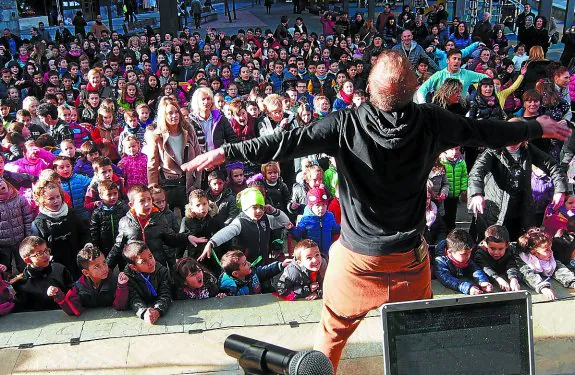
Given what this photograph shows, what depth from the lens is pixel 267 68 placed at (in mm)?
12016

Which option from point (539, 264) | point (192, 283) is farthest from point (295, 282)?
point (539, 264)

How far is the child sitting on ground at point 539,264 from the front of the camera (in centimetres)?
444

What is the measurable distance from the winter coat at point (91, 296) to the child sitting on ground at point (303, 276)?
109 cm

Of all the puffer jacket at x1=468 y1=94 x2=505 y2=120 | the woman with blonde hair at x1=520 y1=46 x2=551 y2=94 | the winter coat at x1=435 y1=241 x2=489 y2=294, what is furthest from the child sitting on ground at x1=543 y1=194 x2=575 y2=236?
the woman with blonde hair at x1=520 y1=46 x2=551 y2=94

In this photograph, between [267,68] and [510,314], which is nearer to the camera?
[510,314]

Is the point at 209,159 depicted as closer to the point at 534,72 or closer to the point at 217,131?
the point at 217,131

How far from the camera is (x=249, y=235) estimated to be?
498 cm

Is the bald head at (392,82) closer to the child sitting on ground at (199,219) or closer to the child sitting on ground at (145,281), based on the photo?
the child sitting on ground at (145,281)

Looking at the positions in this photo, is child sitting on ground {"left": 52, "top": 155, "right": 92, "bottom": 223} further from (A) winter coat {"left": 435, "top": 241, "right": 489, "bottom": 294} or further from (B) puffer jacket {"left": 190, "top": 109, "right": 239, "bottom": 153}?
(A) winter coat {"left": 435, "top": 241, "right": 489, "bottom": 294}

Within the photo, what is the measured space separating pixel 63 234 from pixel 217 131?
215cm

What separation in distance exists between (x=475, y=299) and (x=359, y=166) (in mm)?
754

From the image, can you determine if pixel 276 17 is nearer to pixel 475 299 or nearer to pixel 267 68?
pixel 267 68

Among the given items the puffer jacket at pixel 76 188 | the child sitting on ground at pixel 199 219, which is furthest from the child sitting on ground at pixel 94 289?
the puffer jacket at pixel 76 188

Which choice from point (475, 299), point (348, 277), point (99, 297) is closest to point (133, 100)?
point (99, 297)
